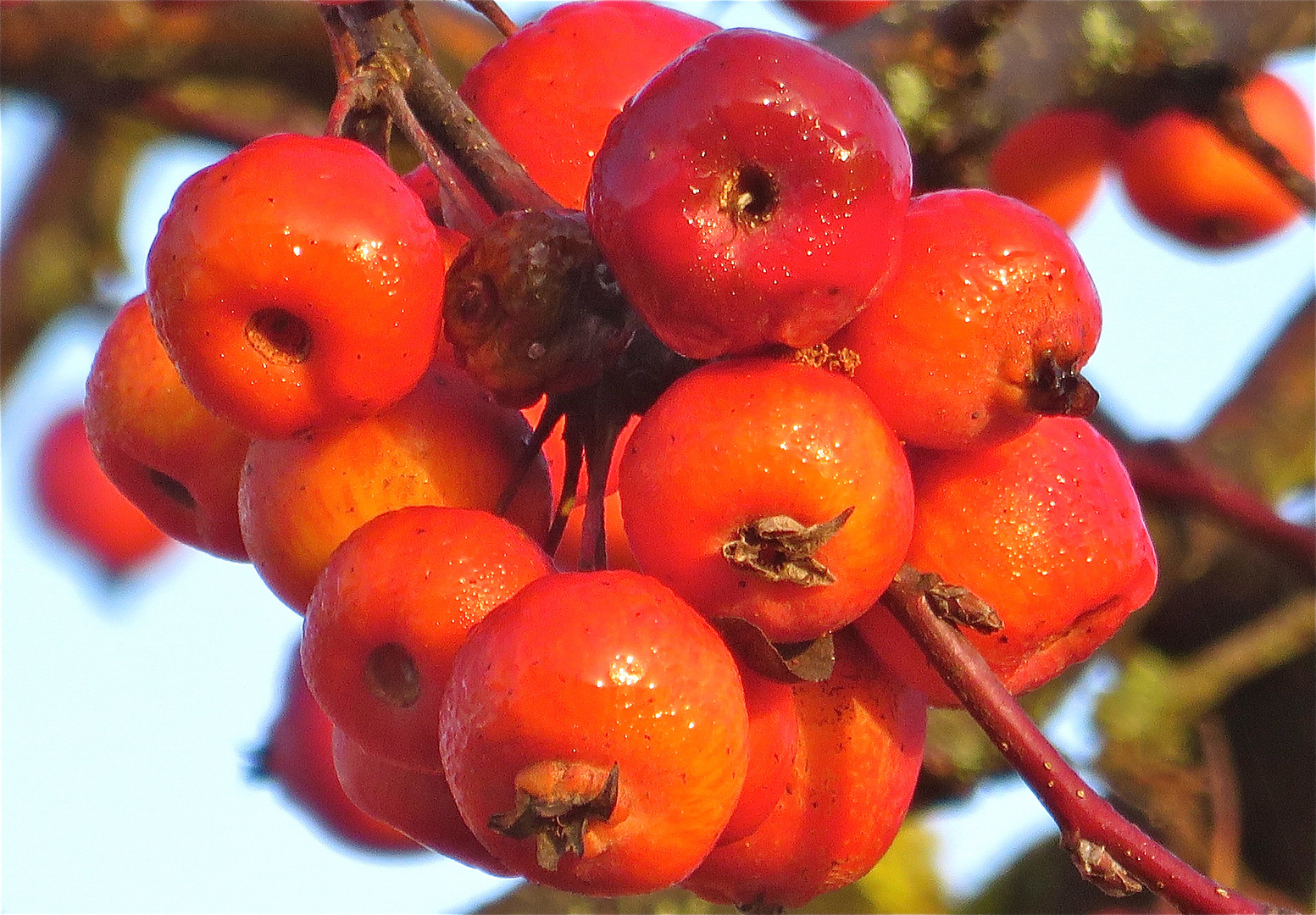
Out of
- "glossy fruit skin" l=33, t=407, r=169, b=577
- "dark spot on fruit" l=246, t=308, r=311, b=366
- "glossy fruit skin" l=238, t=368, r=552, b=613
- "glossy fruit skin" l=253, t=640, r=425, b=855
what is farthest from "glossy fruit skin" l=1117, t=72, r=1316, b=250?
"glossy fruit skin" l=33, t=407, r=169, b=577

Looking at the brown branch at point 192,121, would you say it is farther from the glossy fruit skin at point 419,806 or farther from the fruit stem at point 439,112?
the glossy fruit skin at point 419,806

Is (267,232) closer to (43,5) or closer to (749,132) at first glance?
(749,132)

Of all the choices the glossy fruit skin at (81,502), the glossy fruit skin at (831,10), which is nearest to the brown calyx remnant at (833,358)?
the glossy fruit skin at (831,10)

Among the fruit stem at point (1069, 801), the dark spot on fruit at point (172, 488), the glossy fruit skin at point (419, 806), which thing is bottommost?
the glossy fruit skin at point (419, 806)

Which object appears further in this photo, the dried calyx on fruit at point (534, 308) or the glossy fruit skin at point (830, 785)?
the glossy fruit skin at point (830, 785)

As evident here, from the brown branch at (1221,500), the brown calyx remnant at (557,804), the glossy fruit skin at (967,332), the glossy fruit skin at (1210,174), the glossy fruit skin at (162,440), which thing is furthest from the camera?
the glossy fruit skin at (1210,174)

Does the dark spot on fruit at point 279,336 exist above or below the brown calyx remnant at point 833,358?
above
